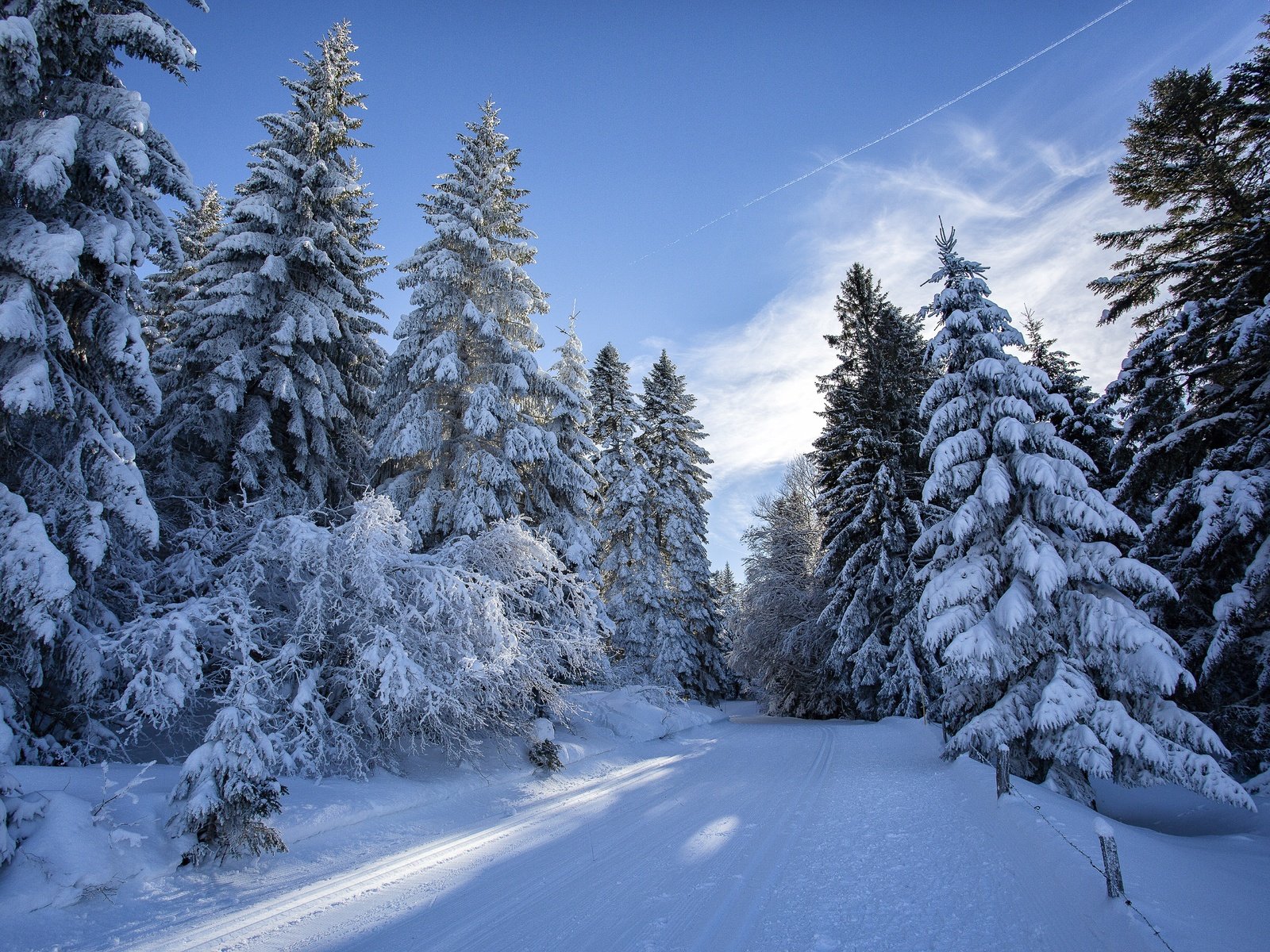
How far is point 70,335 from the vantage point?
761cm

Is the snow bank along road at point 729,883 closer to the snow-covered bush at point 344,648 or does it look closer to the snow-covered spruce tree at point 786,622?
the snow-covered bush at point 344,648

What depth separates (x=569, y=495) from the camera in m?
15.7

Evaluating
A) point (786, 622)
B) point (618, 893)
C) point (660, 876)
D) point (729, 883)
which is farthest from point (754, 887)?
point (786, 622)

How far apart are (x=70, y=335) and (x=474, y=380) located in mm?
8063

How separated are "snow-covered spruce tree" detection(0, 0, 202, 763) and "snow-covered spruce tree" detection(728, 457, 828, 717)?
66.2 feet

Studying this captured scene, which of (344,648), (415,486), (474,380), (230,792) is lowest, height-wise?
(230,792)

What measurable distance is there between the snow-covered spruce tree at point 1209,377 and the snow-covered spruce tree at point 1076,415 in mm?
5097

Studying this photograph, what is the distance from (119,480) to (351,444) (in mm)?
8167

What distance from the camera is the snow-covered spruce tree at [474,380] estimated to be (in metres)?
13.4

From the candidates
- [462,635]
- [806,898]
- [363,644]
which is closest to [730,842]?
[806,898]

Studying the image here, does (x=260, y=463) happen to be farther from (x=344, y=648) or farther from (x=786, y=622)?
(x=786, y=622)

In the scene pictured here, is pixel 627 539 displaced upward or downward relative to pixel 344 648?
upward

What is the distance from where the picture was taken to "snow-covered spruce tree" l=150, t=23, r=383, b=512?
41.5 ft

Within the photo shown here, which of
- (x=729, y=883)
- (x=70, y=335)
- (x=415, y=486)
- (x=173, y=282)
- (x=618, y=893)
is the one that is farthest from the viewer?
(x=173, y=282)
